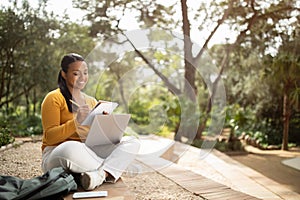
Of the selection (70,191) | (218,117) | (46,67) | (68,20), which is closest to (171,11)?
(68,20)

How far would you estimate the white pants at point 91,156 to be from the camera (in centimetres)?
158

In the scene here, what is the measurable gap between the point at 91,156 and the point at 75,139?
173mm

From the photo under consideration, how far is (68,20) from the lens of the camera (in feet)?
17.0

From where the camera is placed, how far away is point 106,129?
1667 mm

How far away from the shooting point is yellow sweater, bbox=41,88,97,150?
161 cm

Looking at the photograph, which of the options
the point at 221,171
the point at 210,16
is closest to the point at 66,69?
the point at 221,171

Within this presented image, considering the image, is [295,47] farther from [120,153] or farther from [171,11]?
[120,153]

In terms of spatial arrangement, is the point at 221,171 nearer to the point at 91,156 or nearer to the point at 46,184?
the point at 91,156

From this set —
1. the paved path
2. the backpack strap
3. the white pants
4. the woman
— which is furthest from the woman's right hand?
the paved path

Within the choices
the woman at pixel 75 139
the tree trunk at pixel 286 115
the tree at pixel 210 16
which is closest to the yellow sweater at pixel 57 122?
the woman at pixel 75 139

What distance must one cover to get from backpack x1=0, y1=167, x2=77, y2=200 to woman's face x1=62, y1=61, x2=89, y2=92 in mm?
440

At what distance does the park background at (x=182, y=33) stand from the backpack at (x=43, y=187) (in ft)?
7.94

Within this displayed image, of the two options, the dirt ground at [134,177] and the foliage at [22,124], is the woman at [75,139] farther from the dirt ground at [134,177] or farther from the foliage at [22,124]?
the foliage at [22,124]

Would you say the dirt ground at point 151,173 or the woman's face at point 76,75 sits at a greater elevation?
the woman's face at point 76,75
